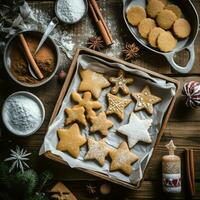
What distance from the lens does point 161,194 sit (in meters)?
1.75

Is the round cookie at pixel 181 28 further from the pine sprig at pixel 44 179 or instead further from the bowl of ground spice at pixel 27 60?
the pine sprig at pixel 44 179

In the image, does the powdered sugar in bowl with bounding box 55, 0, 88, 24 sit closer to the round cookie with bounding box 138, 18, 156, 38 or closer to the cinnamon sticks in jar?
the round cookie with bounding box 138, 18, 156, 38

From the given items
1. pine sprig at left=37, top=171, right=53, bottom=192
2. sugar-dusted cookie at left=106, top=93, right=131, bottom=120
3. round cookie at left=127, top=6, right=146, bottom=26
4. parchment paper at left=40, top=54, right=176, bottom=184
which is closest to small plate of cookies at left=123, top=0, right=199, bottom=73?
round cookie at left=127, top=6, right=146, bottom=26

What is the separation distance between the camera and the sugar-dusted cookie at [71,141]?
1.69 meters

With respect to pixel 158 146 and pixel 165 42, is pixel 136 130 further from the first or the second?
pixel 165 42

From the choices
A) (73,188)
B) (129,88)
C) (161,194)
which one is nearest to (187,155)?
(161,194)

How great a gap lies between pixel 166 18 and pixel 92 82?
1.15 ft

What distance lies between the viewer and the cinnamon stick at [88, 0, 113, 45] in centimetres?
173

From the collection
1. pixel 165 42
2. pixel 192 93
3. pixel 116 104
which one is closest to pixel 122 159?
pixel 116 104

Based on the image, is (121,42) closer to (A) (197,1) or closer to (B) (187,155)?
(A) (197,1)

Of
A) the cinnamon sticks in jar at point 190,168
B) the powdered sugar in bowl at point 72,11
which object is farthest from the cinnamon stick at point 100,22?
the cinnamon sticks in jar at point 190,168

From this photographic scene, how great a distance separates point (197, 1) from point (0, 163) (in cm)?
91

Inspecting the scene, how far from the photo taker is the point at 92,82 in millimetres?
1714

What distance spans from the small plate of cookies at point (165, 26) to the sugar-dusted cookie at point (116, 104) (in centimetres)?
21
